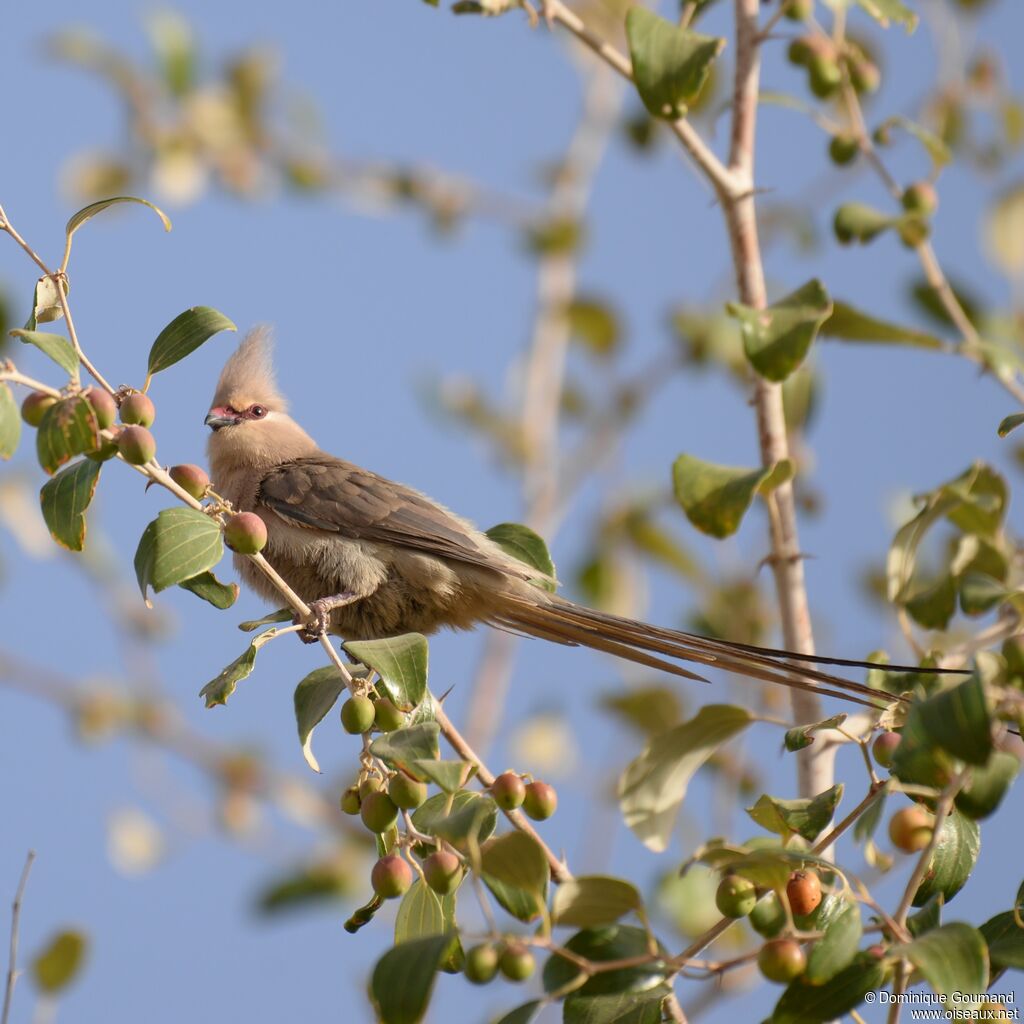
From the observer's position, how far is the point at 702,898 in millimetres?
3541

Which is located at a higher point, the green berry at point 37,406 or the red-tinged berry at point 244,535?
the green berry at point 37,406

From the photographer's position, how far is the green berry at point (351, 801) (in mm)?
1961

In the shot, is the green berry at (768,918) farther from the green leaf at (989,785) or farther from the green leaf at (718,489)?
the green leaf at (718,489)

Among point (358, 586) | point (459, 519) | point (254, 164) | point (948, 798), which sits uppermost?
point (254, 164)

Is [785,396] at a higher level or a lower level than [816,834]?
higher

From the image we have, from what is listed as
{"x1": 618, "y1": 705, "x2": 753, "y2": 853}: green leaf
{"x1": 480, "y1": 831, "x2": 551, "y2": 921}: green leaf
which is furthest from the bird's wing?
{"x1": 480, "y1": 831, "x2": 551, "y2": 921}: green leaf

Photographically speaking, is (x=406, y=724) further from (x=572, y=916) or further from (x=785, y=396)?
(x=785, y=396)

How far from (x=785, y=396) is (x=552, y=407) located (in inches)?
73.2

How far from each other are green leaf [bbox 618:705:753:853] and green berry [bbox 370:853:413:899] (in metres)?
0.45

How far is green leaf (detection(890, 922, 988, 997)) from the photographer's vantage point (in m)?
1.43

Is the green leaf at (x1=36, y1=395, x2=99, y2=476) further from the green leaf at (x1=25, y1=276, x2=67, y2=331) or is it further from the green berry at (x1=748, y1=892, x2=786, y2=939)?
the green berry at (x1=748, y1=892, x2=786, y2=939)

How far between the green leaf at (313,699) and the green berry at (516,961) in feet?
1.80

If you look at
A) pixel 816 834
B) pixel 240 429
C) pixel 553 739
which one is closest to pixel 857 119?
pixel 816 834

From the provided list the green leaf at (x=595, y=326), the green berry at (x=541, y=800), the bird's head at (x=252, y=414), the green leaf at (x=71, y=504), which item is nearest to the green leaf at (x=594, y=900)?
the green berry at (x=541, y=800)
